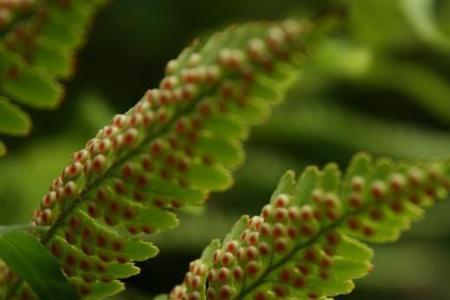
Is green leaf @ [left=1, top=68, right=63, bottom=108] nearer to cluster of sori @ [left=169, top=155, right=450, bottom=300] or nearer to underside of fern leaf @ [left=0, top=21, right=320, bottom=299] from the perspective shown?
A: underside of fern leaf @ [left=0, top=21, right=320, bottom=299]

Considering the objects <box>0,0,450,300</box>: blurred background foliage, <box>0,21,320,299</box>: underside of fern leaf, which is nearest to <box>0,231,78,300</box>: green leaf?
<box>0,21,320,299</box>: underside of fern leaf

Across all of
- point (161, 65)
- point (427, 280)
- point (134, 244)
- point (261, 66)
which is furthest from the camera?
point (161, 65)

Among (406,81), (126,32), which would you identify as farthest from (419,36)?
(126,32)

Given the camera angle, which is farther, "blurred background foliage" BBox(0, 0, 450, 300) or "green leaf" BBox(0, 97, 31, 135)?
"blurred background foliage" BBox(0, 0, 450, 300)

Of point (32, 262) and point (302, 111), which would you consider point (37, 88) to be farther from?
point (302, 111)

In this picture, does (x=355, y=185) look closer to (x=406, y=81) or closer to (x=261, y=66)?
(x=261, y=66)

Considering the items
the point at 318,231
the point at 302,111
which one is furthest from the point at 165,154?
the point at 302,111

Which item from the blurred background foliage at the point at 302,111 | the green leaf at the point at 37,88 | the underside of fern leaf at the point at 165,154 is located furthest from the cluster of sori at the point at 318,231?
the blurred background foliage at the point at 302,111
